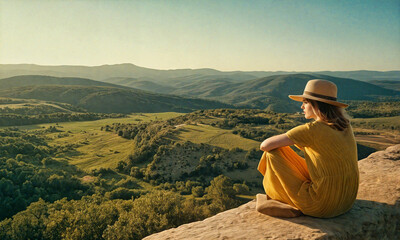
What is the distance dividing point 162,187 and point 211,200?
1778 centimetres

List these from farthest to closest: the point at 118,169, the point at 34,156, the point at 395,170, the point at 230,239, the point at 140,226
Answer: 1. the point at 34,156
2. the point at 118,169
3. the point at 140,226
4. the point at 395,170
5. the point at 230,239

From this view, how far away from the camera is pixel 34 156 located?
79.6 metres

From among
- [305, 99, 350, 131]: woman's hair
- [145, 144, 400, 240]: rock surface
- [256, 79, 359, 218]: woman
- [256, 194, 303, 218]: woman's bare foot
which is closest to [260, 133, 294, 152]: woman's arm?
[256, 79, 359, 218]: woman

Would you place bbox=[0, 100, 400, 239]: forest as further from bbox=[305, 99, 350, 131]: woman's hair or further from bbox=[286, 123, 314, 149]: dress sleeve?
bbox=[305, 99, 350, 131]: woman's hair

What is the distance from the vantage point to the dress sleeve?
520cm

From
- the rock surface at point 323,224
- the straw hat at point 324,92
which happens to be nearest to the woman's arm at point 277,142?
the straw hat at point 324,92

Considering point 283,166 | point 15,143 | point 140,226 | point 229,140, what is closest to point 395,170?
point 283,166

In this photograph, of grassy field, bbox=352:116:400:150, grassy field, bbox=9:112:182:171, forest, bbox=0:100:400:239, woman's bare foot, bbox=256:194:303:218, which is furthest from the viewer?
grassy field, bbox=9:112:182:171

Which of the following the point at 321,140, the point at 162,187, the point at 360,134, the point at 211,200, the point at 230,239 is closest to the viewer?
the point at 321,140

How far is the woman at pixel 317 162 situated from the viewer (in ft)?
17.2

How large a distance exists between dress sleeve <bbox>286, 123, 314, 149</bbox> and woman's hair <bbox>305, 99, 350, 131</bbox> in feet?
1.41

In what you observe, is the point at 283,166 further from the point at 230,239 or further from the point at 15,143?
the point at 15,143

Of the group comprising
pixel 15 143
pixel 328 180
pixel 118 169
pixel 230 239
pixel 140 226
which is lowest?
pixel 118 169

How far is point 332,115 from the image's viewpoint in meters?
5.31
